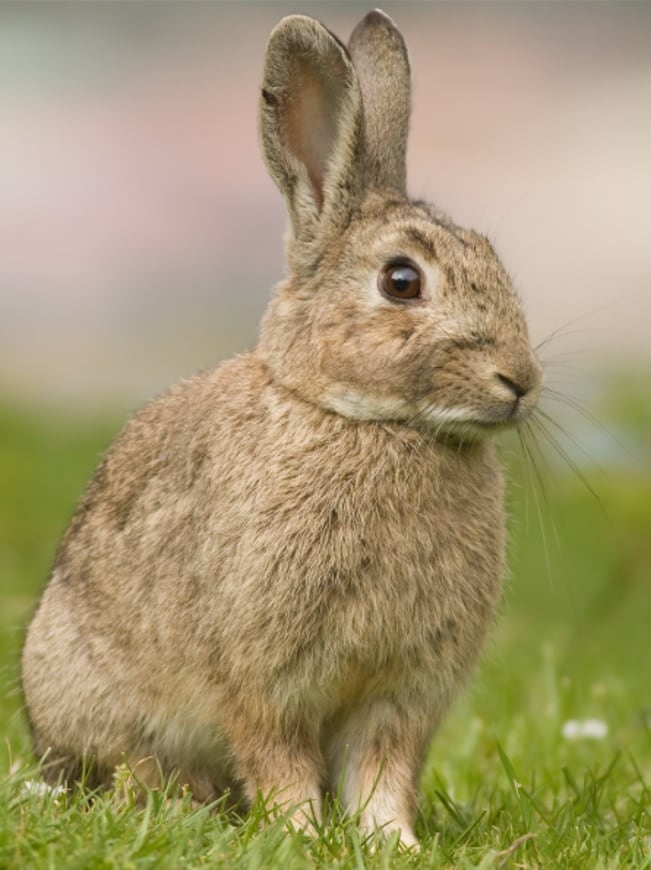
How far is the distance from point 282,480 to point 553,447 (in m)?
0.84

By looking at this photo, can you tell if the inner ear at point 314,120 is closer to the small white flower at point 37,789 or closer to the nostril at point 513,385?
the nostril at point 513,385

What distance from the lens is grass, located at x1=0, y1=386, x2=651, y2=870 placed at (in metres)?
3.94

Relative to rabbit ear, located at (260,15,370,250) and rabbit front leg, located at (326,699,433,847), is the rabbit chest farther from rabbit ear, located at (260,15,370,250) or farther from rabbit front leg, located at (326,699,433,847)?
rabbit ear, located at (260,15,370,250)

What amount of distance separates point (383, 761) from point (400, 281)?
137cm

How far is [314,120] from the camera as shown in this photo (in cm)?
472

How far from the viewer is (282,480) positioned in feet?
14.7

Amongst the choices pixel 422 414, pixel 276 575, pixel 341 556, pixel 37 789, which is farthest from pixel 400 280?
pixel 37 789

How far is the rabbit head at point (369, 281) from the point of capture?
4262 millimetres

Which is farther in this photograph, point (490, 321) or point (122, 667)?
point (122, 667)

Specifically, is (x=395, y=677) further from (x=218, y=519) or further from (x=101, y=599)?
(x=101, y=599)

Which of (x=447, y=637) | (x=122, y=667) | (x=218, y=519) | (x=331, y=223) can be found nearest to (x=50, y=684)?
(x=122, y=667)

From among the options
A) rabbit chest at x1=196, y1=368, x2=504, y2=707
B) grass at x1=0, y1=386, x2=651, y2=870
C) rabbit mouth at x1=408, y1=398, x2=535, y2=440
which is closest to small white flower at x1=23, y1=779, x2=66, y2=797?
grass at x1=0, y1=386, x2=651, y2=870

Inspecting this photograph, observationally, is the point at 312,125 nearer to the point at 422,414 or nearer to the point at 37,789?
the point at 422,414

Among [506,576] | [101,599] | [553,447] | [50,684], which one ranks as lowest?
[50,684]
